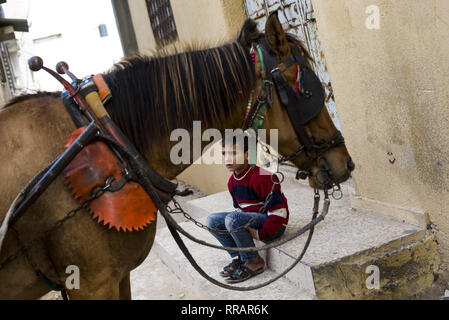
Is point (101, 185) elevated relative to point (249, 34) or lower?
lower

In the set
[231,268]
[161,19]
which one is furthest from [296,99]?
[161,19]

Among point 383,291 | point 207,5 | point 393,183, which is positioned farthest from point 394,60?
point 207,5

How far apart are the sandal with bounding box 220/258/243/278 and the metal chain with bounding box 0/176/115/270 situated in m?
1.73

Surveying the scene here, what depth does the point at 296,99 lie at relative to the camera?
202cm

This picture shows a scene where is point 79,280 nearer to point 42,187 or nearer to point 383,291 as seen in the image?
point 42,187

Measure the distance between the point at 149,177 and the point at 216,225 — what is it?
155 cm

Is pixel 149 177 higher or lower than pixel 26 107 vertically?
lower

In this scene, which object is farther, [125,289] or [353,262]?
[353,262]

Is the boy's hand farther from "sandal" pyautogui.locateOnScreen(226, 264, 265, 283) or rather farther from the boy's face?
the boy's face

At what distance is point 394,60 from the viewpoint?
2.73 metres

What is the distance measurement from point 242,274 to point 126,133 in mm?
1637
